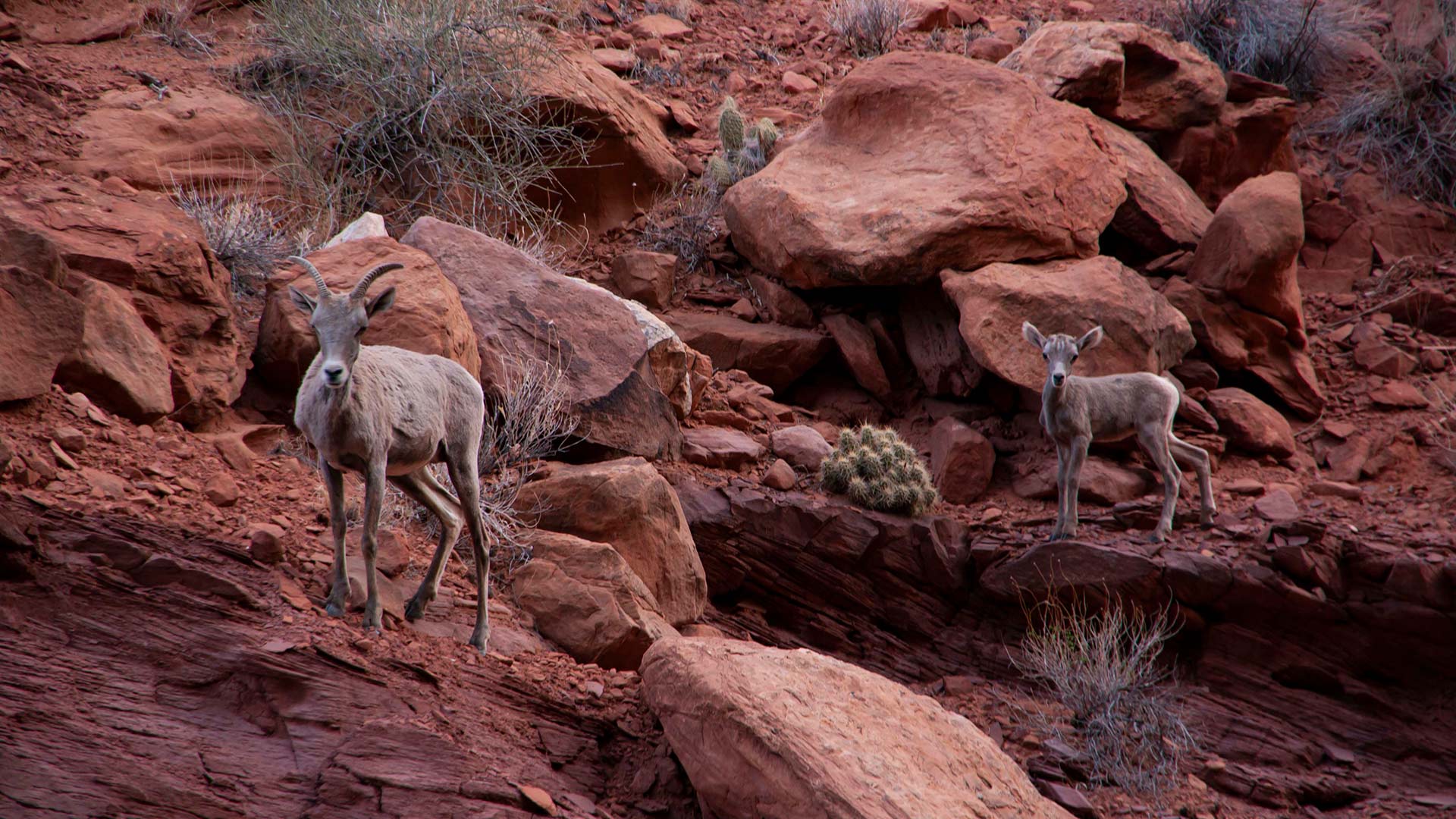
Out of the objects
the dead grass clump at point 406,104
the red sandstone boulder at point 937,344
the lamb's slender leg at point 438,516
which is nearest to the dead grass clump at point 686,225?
the dead grass clump at point 406,104

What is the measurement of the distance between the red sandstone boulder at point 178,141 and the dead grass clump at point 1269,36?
13.3 meters

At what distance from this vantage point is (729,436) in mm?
10055

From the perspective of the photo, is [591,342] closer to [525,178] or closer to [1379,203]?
[525,178]

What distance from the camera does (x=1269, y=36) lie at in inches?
622

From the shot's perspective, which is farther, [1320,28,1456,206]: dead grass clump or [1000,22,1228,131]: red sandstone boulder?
[1320,28,1456,206]: dead grass clump

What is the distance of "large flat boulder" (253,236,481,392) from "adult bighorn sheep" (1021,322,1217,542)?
16.4 ft

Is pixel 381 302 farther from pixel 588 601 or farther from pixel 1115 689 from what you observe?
pixel 1115 689

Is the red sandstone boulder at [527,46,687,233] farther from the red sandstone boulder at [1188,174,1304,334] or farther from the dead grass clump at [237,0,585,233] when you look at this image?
the red sandstone boulder at [1188,174,1304,334]

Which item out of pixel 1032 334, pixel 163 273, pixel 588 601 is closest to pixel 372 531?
pixel 588 601

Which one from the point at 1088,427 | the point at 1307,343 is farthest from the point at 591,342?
the point at 1307,343

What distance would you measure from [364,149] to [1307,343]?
1101 centimetres

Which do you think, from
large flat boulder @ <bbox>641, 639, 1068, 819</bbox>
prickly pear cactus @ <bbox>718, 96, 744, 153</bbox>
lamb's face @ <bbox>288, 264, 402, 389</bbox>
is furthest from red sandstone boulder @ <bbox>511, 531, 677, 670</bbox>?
prickly pear cactus @ <bbox>718, 96, 744, 153</bbox>

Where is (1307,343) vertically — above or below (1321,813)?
above

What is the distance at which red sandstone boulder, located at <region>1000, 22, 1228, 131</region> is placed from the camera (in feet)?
43.5
